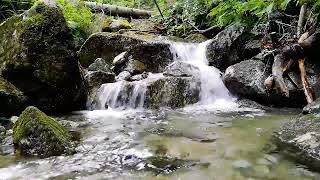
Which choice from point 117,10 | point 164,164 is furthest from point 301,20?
point 117,10

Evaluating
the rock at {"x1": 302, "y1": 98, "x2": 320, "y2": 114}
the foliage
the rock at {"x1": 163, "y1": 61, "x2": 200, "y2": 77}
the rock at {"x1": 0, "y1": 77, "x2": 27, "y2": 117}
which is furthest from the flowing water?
the foliage

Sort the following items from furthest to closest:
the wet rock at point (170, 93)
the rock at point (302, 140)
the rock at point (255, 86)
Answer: the wet rock at point (170, 93), the rock at point (255, 86), the rock at point (302, 140)

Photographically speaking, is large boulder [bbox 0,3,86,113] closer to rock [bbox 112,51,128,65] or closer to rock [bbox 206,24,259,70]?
rock [bbox 112,51,128,65]

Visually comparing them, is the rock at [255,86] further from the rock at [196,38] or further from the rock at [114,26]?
the rock at [114,26]

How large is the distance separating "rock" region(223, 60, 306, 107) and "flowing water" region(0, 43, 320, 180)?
0.37 m

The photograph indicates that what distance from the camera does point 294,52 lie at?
22.5ft

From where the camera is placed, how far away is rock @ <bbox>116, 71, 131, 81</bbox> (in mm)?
9320

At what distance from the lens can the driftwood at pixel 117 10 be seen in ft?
46.2

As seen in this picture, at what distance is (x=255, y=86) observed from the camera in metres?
7.49

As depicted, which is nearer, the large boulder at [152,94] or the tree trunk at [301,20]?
the tree trunk at [301,20]

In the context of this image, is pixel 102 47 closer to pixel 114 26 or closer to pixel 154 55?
pixel 154 55

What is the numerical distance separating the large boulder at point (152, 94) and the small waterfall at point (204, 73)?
28 cm

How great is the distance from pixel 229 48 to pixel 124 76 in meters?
2.81

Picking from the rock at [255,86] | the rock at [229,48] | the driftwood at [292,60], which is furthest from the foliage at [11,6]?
the driftwood at [292,60]
